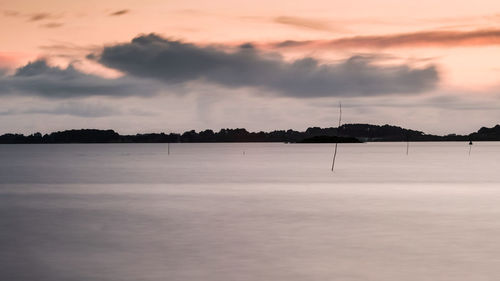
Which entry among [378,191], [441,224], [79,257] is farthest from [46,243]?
[378,191]

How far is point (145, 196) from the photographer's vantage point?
2151 inches

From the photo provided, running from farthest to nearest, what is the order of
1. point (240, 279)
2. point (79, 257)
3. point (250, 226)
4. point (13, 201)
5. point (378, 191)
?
point (378, 191)
point (13, 201)
point (250, 226)
point (79, 257)
point (240, 279)

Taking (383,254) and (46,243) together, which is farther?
(46,243)

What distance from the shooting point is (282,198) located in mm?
52250

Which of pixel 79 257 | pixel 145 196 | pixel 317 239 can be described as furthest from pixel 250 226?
pixel 145 196

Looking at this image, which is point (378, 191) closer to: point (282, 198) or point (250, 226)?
point (282, 198)

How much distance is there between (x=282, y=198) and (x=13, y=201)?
20997 millimetres

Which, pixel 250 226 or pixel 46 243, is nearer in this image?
pixel 46 243

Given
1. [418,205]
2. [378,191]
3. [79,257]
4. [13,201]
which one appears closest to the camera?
[79,257]

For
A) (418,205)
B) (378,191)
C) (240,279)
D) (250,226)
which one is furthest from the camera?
(378,191)

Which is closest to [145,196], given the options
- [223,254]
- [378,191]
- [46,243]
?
[378,191]

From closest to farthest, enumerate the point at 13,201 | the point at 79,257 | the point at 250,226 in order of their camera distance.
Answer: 1. the point at 79,257
2. the point at 250,226
3. the point at 13,201

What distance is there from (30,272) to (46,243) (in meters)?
6.72

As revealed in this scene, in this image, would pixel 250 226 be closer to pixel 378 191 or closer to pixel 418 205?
pixel 418 205
